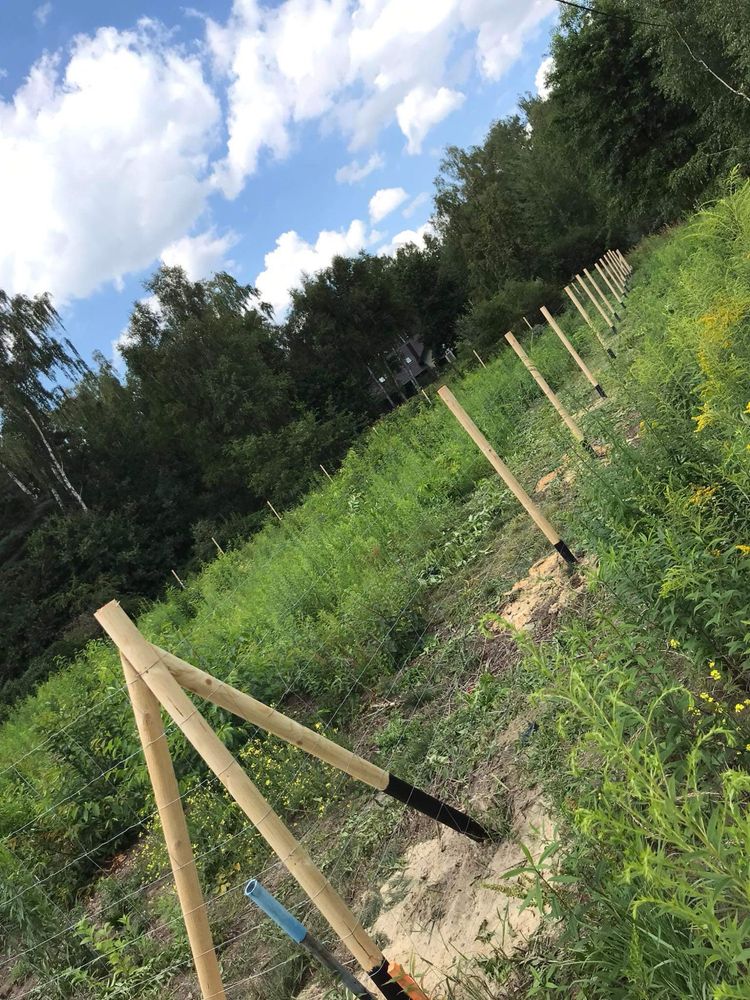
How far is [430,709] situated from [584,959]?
2307 mm

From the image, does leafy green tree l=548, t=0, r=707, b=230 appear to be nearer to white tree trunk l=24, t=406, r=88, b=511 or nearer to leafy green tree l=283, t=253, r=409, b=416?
leafy green tree l=283, t=253, r=409, b=416

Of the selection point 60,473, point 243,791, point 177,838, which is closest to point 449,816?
point 243,791

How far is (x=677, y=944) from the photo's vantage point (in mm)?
1695

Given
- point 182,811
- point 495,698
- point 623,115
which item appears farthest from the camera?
point 623,115

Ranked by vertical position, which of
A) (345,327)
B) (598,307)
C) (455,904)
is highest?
(345,327)

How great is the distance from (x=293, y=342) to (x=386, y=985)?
3876 cm


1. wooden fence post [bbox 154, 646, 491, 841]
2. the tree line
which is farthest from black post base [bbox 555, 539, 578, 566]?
the tree line

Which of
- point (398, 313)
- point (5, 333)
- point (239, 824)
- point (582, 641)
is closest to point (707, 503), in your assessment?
point (582, 641)

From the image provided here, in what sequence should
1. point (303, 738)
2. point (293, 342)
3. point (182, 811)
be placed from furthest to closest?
point (293, 342)
point (303, 738)
point (182, 811)

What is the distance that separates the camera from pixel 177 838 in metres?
2.15

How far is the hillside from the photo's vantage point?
5.94 ft

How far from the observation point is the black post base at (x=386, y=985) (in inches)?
87.7

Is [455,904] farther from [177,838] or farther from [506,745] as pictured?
[177,838]

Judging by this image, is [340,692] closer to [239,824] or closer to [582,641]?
[239,824]
